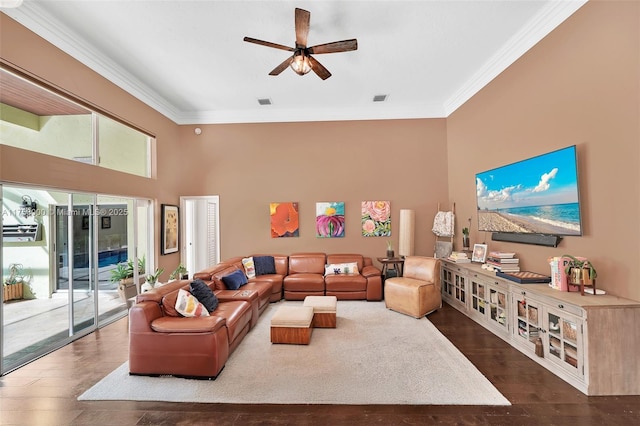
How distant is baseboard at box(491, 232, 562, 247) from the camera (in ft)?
10.5

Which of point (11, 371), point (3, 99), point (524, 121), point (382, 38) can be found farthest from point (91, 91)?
point (524, 121)

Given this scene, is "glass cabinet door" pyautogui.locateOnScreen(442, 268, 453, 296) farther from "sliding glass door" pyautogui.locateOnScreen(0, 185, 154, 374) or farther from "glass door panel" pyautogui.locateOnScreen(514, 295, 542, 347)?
"sliding glass door" pyautogui.locateOnScreen(0, 185, 154, 374)

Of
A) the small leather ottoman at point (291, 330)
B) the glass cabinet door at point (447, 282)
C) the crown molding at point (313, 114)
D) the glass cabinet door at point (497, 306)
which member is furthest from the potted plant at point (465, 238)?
the small leather ottoman at point (291, 330)

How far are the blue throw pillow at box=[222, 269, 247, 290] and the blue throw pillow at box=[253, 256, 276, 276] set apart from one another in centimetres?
96

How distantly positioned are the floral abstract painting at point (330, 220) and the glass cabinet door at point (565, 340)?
3.89 metres

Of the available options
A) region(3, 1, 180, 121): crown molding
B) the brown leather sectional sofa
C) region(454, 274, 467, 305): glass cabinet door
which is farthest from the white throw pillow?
region(454, 274, 467, 305): glass cabinet door

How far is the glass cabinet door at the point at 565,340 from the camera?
250 cm

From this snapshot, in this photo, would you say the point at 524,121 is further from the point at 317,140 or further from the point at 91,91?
the point at 91,91

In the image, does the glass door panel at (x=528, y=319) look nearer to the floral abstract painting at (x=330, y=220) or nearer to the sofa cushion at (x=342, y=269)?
the sofa cushion at (x=342, y=269)

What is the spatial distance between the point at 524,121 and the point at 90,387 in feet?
19.6

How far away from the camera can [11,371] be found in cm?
296

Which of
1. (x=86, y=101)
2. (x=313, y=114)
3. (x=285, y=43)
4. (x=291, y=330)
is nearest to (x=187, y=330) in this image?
(x=291, y=330)

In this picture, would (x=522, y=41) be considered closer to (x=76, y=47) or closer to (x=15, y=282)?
(x=76, y=47)

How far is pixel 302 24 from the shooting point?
9.35 feet
